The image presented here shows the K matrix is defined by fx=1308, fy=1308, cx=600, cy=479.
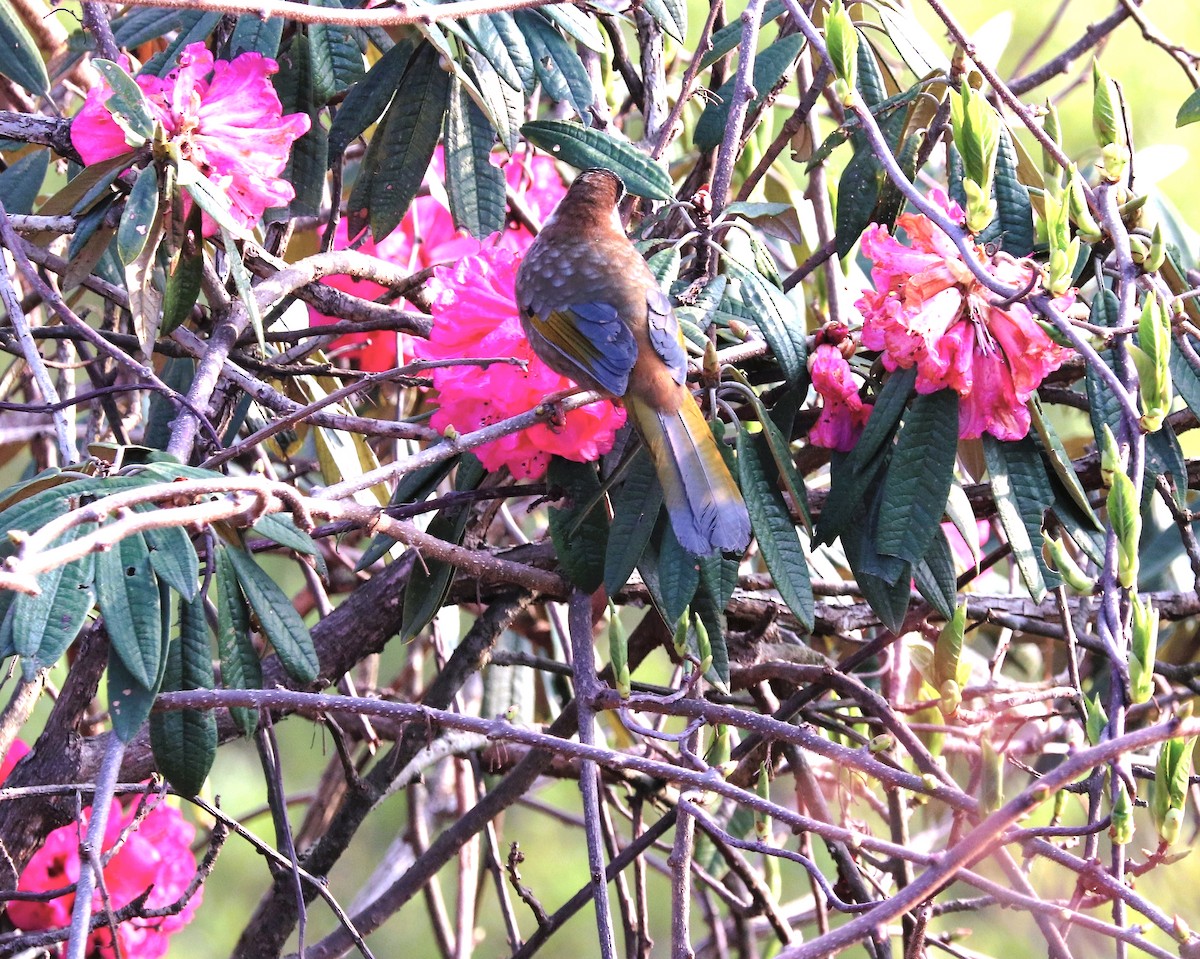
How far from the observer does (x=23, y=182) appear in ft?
8.57

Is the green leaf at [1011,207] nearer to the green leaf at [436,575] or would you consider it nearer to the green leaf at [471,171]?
the green leaf at [471,171]

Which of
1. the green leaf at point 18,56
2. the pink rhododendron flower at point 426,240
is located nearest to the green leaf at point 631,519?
the pink rhododendron flower at point 426,240

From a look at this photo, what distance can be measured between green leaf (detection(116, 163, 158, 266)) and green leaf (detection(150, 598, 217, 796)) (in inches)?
20.6

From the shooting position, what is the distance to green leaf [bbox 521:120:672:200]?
7.49 ft

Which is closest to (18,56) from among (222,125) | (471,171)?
(222,125)

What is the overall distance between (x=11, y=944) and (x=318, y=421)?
93 cm

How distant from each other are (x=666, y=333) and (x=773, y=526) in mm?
428

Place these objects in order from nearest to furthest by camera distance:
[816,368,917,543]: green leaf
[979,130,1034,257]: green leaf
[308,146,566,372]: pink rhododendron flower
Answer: [816,368,917,543]: green leaf
[979,130,1034,257]: green leaf
[308,146,566,372]: pink rhododendron flower

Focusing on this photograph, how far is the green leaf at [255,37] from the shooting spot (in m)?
2.28

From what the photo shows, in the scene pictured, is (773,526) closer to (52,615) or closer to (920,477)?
(920,477)

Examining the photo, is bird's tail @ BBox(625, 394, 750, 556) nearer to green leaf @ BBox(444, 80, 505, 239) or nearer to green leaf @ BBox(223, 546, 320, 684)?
green leaf @ BBox(444, 80, 505, 239)

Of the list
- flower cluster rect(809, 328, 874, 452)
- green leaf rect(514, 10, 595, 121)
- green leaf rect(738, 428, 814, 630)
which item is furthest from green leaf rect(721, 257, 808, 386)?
green leaf rect(514, 10, 595, 121)

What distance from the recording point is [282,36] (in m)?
2.48

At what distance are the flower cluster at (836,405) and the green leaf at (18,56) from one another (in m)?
1.50
